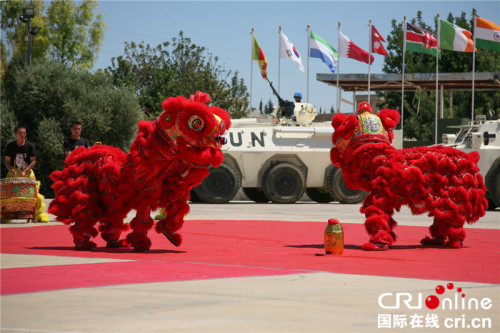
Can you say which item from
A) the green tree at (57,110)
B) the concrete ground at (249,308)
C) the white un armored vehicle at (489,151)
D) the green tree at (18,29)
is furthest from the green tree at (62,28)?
the concrete ground at (249,308)

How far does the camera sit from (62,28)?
4006cm

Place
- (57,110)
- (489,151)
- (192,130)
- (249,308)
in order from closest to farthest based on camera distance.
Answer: (249,308), (192,130), (489,151), (57,110)

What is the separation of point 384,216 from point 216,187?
11577 millimetres

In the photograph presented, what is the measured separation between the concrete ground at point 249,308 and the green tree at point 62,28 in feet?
115

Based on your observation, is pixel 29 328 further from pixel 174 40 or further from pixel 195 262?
pixel 174 40

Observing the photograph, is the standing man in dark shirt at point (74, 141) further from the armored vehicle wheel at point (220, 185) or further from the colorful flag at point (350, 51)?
the colorful flag at point (350, 51)

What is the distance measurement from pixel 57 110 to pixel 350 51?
1270 centimetres

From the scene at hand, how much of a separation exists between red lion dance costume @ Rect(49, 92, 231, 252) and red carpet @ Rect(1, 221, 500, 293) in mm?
348

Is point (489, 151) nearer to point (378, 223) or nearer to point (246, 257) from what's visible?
point (378, 223)

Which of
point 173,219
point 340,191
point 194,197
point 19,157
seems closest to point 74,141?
point 19,157

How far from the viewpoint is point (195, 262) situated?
24.9 feet

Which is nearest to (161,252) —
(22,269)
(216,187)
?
(22,269)

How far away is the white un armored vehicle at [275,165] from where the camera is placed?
20.6 meters

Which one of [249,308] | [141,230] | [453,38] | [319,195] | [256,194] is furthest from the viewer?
[453,38]
